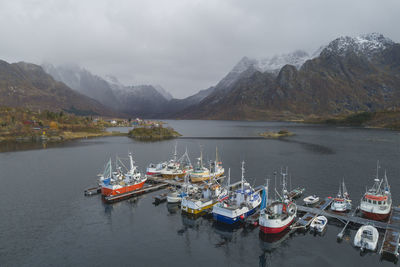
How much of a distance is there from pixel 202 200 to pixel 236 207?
8.71 m

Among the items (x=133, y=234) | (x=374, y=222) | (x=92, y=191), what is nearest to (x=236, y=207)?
(x=133, y=234)

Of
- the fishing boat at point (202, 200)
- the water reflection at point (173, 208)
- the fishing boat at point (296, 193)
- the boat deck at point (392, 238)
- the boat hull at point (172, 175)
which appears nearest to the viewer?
the boat deck at point (392, 238)

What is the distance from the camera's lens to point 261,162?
339 ft

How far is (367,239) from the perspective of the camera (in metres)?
39.6

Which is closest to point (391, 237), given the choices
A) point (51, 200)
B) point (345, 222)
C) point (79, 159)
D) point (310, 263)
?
point (345, 222)

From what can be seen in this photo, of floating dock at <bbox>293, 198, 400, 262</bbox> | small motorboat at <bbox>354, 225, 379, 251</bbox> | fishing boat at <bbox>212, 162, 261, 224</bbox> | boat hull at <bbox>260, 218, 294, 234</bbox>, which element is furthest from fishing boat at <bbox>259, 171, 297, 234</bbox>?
small motorboat at <bbox>354, 225, 379, 251</bbox>

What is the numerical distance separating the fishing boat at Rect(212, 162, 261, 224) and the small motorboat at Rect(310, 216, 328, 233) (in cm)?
1166

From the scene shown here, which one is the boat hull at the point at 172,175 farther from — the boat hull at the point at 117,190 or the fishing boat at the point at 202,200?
the fishing boat at the point at 202,200

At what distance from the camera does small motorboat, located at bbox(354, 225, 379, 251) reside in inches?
1537

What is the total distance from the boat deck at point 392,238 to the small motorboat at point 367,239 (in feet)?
3.87

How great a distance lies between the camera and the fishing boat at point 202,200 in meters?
53.2

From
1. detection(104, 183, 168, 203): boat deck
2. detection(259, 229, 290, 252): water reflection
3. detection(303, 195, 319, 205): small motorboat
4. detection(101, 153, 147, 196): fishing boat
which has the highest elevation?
detection(101, 153, 147, 196): fishing boat

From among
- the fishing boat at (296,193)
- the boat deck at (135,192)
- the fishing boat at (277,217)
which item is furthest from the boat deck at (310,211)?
the boat deck at (135,192)

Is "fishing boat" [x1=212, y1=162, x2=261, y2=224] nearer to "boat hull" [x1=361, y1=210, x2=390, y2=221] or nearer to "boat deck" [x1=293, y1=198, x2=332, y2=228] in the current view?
"boat deck" [x1=293, y1=198, x2=332, y2=228]
